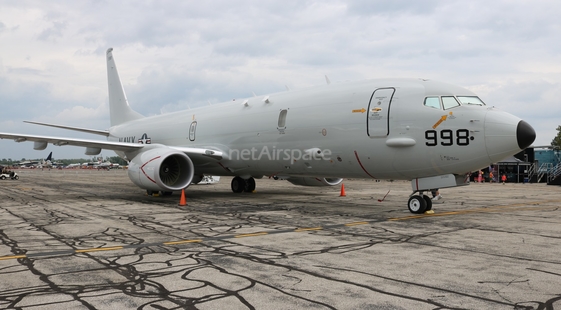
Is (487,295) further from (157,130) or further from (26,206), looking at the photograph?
(157,130)

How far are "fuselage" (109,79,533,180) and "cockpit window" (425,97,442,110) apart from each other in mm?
23

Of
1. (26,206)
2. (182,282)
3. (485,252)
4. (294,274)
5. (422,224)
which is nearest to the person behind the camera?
(182,282)

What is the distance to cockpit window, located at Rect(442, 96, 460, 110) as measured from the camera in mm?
11466

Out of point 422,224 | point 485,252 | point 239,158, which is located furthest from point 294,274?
point 239,158

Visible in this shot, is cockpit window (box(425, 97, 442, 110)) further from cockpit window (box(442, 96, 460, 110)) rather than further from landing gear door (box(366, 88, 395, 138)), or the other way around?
landing gear door (box(366, 88, 395, 138))

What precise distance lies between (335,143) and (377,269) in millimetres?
7589

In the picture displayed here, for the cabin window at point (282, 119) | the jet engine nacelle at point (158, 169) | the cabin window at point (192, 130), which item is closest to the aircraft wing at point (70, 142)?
the jet engine nacelle at point (158, 169)

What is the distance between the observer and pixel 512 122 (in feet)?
35.3

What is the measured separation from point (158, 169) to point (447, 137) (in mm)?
9127

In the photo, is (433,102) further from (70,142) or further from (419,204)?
(70,142)

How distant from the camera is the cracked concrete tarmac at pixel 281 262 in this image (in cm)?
458

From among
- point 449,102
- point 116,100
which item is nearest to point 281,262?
point 449,102

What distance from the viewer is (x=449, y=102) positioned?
1156 cm

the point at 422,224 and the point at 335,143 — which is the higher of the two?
the point at 335,143
